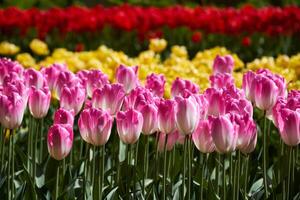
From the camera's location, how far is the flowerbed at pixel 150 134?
262 cm

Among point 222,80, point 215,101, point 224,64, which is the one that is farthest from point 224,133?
point 224,64

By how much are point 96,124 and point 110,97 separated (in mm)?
381

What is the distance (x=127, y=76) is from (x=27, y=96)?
672 millimetres

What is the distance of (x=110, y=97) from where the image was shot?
2982 millimetres

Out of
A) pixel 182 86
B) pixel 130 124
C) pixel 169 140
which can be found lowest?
pixel 169 140

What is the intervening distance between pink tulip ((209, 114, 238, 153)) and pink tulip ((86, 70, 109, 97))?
1.07 metres

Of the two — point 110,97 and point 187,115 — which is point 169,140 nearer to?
point 110,97

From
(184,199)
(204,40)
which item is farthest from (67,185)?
(204,40)

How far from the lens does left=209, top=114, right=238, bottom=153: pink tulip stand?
248 cm

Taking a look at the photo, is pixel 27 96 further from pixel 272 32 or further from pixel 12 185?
pixel 272 32

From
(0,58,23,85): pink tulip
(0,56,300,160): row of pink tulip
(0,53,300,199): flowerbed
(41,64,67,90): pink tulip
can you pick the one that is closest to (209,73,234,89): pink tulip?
(0,53,300,199): flowerbed

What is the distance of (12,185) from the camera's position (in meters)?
2.83

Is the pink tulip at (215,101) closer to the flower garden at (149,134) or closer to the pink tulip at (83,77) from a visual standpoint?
the flower garden at (149,134)

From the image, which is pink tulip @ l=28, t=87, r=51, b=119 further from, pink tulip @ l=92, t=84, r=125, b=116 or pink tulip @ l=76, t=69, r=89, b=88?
pink tulip @ l=76, t=69, r=89, b=88
